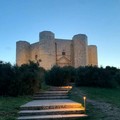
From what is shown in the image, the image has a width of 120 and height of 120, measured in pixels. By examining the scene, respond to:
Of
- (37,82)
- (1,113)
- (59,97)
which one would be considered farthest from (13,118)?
(37,82)

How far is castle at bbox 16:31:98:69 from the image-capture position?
42.8 metres

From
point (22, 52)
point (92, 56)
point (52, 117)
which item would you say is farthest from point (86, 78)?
point (92, 56)

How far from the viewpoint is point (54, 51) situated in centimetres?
4384

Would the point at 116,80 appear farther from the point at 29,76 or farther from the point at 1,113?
the point at 1,113

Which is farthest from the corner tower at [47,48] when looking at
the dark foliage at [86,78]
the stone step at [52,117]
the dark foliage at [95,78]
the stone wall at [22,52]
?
the stone step at [52,117]

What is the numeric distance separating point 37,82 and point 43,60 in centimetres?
3207

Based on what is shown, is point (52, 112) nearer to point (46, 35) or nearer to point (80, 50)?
point (46, 35)

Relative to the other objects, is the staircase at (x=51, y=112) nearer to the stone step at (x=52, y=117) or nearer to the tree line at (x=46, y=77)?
the stone step at (x=52, y=117)

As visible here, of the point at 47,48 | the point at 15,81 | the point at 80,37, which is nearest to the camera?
the point at 15,81

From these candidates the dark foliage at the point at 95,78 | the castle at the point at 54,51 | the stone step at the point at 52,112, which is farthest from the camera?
the castle at the point at 54,51

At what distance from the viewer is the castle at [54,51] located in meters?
42.8

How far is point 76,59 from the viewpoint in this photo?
146 ft

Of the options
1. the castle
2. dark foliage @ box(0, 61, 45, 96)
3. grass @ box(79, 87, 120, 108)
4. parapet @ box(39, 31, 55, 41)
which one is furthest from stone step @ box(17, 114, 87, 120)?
parapet @ box(39, 31, 55, 41)

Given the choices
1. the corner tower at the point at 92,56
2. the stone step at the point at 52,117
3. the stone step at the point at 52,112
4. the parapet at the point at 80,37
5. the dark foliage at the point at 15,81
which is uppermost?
the parapet at the point at 80,37
